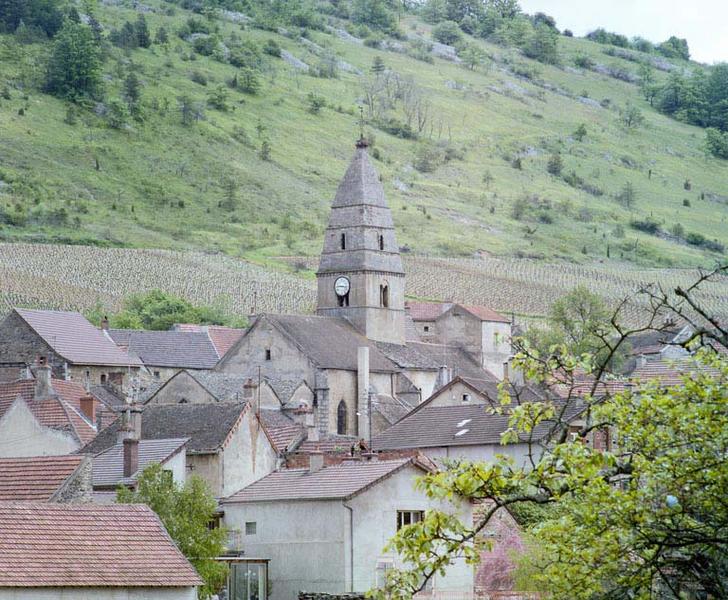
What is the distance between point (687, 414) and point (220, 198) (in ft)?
562

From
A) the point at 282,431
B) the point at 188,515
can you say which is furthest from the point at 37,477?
the point at 282,431

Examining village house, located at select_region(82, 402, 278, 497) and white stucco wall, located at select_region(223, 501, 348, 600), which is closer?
white stucco wall, located at select_region(223, 501, 348, 600)

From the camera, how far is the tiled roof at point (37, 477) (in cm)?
3584

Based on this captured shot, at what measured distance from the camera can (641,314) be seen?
13712 cm

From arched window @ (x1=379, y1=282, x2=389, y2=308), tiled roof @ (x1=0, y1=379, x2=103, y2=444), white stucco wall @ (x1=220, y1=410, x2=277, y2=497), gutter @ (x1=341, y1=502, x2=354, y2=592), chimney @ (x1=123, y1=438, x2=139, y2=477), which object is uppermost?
arched window @ (x1=379, y1=282, x2=389, y2=308)

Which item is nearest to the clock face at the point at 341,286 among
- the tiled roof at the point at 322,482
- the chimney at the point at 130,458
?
the tiled roof at the point at 322,482

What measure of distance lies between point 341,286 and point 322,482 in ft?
164

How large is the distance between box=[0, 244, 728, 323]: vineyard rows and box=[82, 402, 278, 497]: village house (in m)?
60.5

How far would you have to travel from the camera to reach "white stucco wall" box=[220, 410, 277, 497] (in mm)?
48656

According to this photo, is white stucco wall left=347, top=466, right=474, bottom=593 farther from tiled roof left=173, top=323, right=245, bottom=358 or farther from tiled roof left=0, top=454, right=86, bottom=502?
tiled roof left=173, top=323, right=245, bottom=358

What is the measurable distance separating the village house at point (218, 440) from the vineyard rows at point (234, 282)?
60489 mm

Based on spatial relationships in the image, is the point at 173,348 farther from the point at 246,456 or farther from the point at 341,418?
the point at 246,456

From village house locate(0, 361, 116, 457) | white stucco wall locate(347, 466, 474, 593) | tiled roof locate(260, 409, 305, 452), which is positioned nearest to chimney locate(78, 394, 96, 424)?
village house locate(0, 361, 116, 457)

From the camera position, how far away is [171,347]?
314 ft
